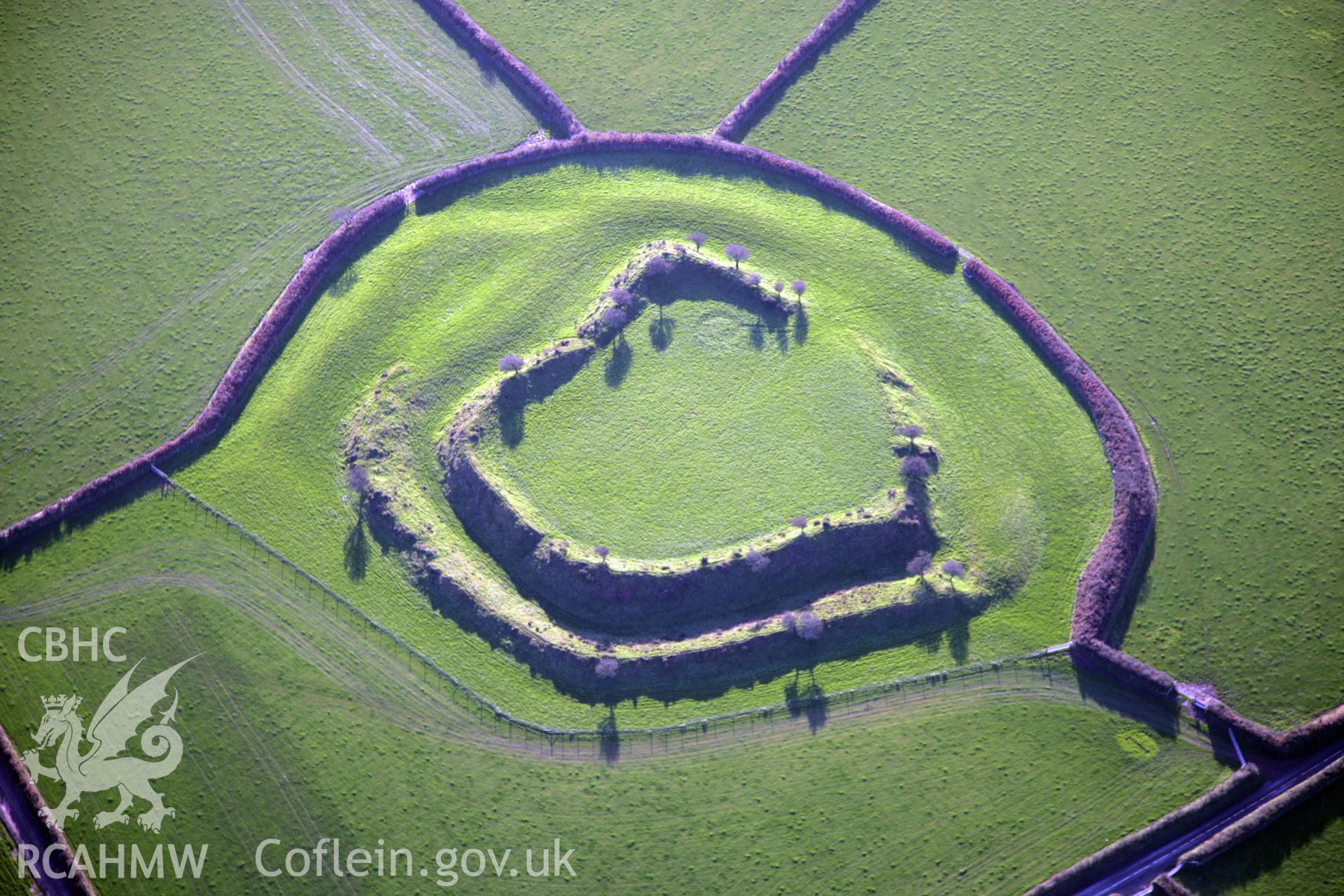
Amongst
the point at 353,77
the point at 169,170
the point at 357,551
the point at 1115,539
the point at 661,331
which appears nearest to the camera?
the point at 1115,539

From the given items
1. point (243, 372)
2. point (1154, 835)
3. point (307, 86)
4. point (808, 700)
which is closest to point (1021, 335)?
point (808, 700)

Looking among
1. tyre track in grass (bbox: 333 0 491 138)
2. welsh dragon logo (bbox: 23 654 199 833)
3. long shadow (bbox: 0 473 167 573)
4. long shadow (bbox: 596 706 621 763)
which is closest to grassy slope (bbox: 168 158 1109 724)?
long shadow (bbox: 596 706 621 763)

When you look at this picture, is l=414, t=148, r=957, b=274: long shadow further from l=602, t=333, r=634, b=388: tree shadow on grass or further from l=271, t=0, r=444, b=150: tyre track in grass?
l=602, t=333, r=634, b=388: tree shadow on grass

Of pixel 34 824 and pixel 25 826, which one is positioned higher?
pixel 34 824

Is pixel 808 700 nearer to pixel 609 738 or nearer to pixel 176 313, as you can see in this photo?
pixel 609 738

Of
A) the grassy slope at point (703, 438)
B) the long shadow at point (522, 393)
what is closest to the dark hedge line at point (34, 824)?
the grassy slope at point (703, 438)

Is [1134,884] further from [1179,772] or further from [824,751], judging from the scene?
[824,751]
